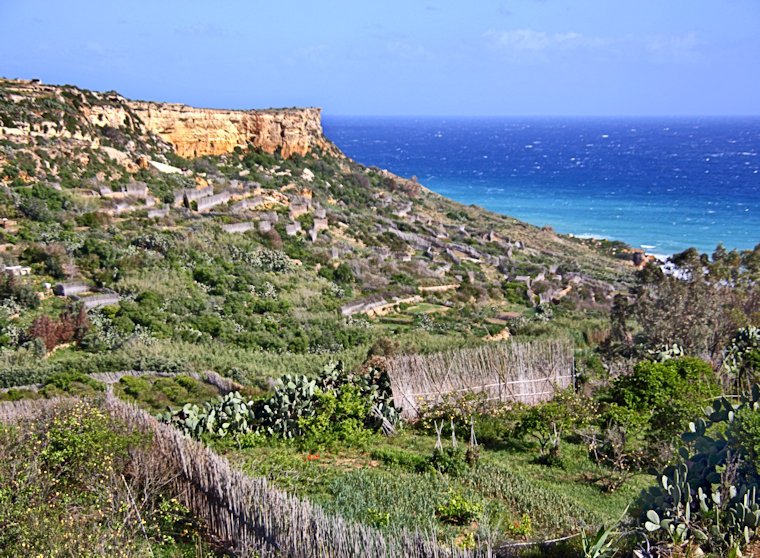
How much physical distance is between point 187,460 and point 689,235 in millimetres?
62290

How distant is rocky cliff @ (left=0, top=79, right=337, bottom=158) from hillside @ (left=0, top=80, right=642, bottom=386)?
0.14m

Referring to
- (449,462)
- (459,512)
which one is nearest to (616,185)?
(449,462)

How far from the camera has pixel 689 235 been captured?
202ft

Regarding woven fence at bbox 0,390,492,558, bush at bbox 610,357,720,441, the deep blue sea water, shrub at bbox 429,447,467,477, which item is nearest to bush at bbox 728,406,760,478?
woven fence at bbox 0,390,492,558

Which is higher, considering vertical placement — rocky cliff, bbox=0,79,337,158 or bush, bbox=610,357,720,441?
rocky cliff, bbox=0,79,337,158

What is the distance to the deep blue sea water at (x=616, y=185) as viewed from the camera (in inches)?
2603

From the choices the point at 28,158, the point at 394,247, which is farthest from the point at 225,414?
the point at 394,247

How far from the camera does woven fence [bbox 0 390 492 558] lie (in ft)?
19.0

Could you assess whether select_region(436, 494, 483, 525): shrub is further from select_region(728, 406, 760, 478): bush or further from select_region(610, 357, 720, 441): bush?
select_region(610, 357, 720, 441): bush

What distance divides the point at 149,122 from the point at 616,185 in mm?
75727

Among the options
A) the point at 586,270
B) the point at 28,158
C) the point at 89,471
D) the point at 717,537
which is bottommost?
the point at 586,270

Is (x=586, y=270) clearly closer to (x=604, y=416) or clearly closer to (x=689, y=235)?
(x=689, y=235)

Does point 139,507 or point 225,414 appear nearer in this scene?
point 139,507

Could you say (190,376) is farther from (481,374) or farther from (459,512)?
(459,512)
